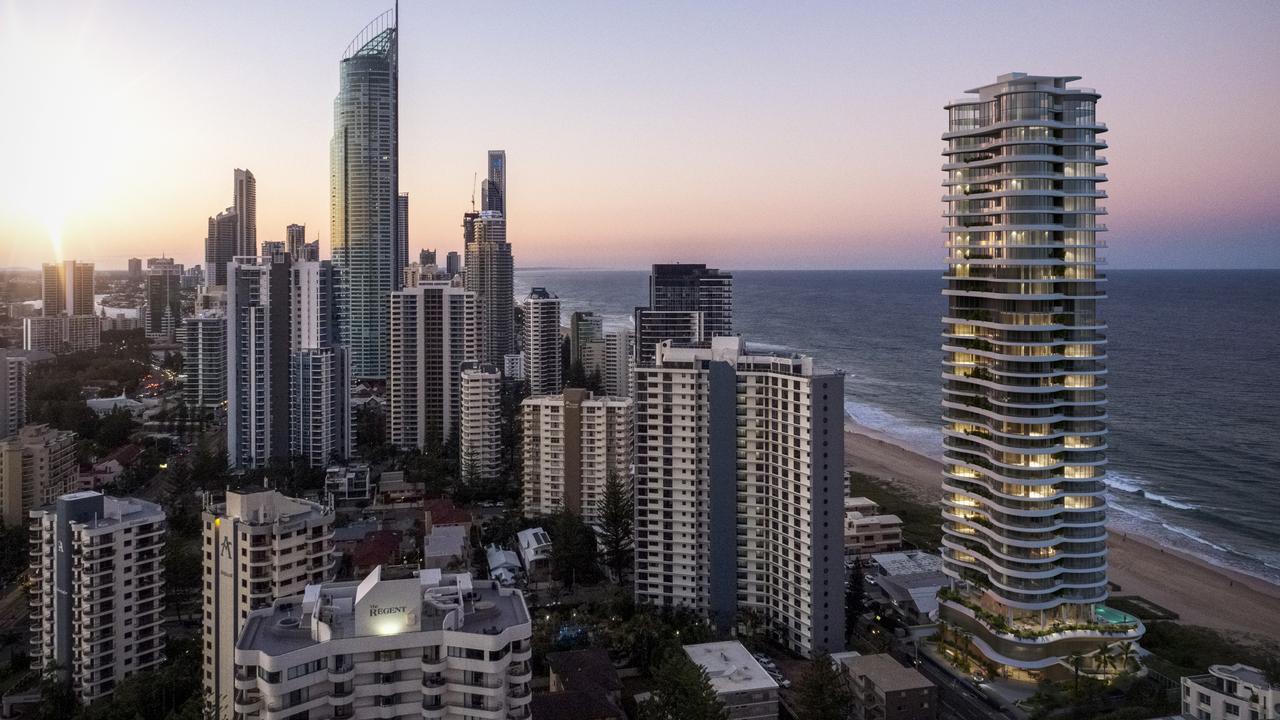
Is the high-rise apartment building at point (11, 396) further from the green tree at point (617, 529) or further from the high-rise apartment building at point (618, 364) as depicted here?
the high-rise apartment building at point (618, 364)

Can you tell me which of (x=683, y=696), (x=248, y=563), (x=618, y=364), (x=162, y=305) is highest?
(x=162, y=305)

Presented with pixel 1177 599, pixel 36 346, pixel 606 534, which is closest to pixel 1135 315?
pixel 1177 599

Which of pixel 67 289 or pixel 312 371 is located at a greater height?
pixel 67 289

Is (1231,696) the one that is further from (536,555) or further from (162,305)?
(162,305)

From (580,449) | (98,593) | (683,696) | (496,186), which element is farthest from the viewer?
(496,186)

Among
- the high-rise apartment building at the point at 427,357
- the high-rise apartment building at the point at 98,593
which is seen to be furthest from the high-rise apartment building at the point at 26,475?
the high-rise apartment building at the point at 427,357

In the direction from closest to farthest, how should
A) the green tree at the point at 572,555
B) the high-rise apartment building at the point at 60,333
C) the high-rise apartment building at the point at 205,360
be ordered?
the green tree at the point at 572,555, the high-rise apartment building at the point at 205,360, the high-rise apartment building at the point at 60,333

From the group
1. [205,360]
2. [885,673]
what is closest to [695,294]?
[205,360]
